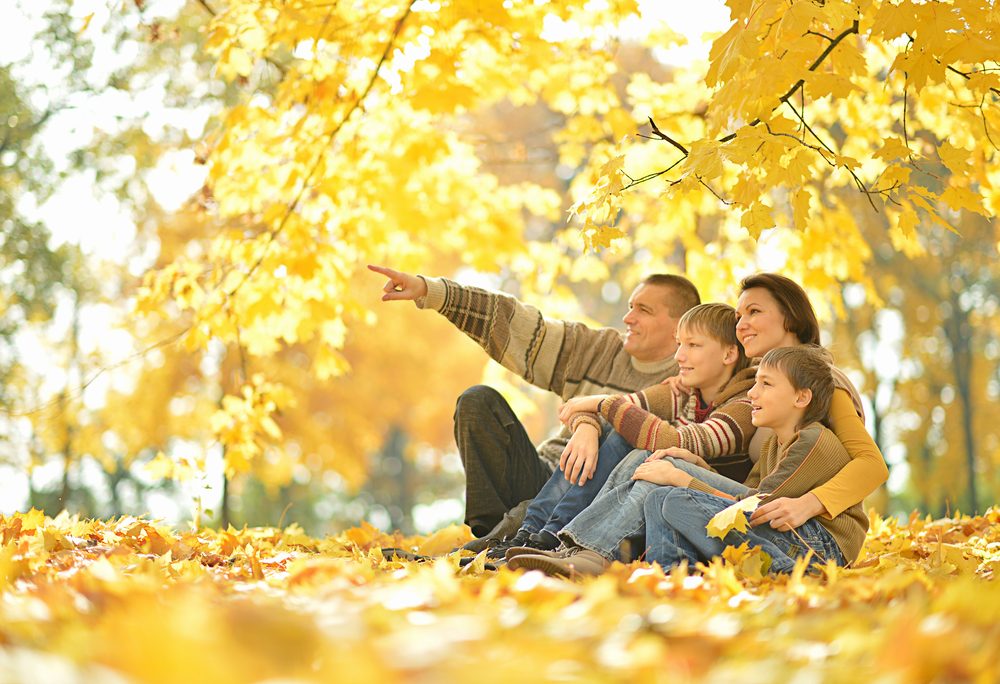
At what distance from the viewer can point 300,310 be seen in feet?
19.5

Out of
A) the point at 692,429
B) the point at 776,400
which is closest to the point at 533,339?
the point at 692,429

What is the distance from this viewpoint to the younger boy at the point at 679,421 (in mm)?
3619

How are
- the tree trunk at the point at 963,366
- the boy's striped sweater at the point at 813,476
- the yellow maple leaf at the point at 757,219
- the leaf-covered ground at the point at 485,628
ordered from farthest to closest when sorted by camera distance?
the tree trunk at the point at 963,366, the yellow maple leaf at the point at 757,219, the boy's striped sweater at the point at 813,476, the leaf-covered ground at the point at 485,628

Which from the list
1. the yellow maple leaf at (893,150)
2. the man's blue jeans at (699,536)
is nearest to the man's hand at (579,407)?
the man's blue jeans at (699,536)

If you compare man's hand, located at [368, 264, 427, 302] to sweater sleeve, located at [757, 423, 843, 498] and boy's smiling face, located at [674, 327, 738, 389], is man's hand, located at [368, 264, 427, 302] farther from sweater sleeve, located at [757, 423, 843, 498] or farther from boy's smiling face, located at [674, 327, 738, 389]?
sweater sleeve, located at [757, 423, 843, 498]

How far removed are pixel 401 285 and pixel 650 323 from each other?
1127 mm

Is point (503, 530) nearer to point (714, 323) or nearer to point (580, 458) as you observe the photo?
point (580, 458)

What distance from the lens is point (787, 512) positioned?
3.14 meters

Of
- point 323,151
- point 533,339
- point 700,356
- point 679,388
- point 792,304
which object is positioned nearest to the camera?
point 792,304

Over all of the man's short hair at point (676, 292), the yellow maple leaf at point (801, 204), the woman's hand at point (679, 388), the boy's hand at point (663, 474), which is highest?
the yellow maple leaf at point (801, 204)

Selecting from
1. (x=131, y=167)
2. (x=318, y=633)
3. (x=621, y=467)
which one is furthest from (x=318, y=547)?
(x=131, y=167)

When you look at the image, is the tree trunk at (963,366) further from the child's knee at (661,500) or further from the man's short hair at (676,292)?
the child's knee at (661,500)

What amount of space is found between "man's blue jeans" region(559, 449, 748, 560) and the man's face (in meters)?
1.18

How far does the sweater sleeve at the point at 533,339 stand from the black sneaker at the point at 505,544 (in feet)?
3.64
